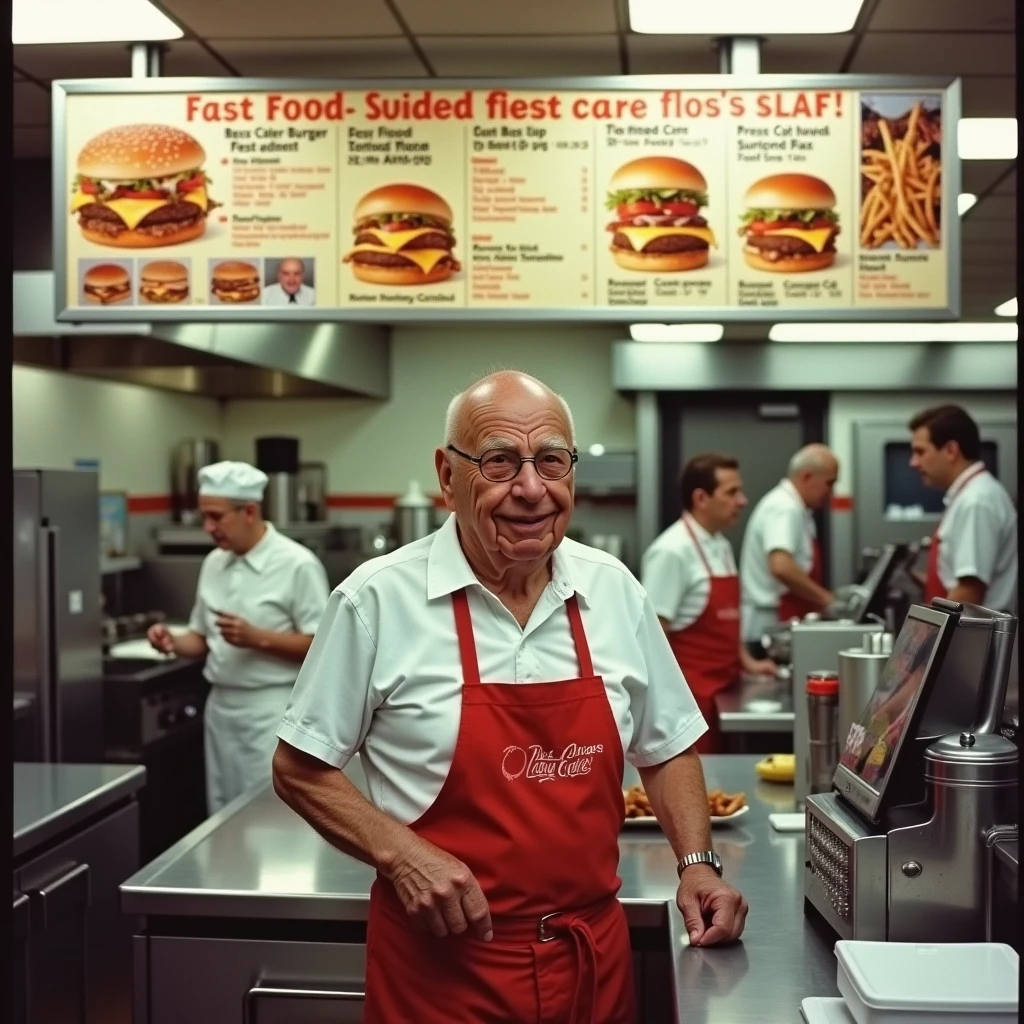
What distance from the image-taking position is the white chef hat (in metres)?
4.21

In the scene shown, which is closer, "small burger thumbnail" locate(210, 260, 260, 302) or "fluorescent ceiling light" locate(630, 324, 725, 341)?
"small burger thumbnail" locate(210, 260, 260, 302)

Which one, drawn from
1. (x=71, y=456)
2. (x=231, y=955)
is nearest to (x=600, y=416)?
(x=71, y=456)

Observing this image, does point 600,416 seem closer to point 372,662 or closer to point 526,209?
point 526,209

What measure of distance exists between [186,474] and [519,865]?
6.05 metres

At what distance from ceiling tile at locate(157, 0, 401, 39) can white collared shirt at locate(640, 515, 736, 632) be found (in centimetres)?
222

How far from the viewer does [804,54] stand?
337 cm

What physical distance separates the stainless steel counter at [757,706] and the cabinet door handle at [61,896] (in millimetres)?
1848

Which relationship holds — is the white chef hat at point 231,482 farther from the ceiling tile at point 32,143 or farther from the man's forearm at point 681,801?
the man's forearm at point 681,801

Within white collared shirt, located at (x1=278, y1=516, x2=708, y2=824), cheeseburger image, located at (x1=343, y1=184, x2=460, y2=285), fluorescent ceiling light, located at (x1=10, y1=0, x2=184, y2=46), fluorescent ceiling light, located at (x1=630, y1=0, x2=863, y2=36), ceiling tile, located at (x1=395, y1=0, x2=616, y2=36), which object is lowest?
white collared shirt, located at (x1=278, y1=516, x2=708, y2=824)

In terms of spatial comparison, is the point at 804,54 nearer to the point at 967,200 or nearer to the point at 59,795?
the point at 967,200

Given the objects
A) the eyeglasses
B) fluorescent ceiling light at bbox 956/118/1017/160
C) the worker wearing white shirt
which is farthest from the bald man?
the eyeglasses

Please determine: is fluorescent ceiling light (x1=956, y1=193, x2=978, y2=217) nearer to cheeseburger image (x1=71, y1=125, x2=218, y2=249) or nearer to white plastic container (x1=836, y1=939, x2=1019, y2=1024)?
cheeseburger image (x1=71, y1=125, x2=218, y2=249)

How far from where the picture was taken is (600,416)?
8398 mm

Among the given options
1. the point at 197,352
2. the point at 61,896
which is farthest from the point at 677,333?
the point at 61,896
